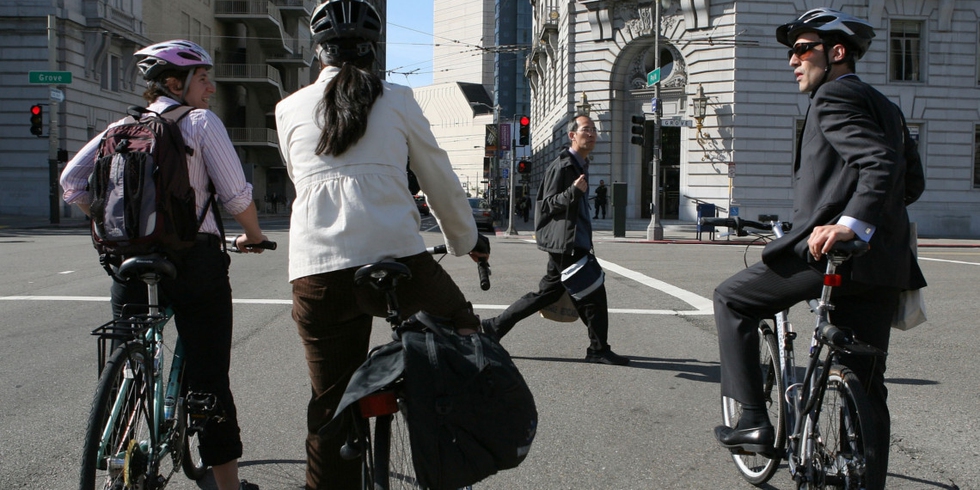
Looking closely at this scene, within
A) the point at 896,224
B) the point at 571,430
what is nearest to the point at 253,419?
the point at 571,430

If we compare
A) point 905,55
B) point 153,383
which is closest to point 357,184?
point 153,383

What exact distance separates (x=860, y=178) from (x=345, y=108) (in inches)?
72.2

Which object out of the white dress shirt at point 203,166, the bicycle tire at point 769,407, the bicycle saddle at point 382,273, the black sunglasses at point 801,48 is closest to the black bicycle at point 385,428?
the bicycle saddle at point 382,273

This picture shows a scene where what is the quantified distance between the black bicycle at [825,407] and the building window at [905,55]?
3415 cm

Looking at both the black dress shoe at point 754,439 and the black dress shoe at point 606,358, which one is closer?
the black dress shoe at point 754,439

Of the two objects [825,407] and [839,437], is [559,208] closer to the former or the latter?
[825,407]

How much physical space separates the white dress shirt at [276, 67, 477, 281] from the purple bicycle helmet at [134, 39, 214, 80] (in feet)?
2.65

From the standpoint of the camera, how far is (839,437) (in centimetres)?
304

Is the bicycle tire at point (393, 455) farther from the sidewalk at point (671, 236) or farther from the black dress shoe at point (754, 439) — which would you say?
the sidewalk at point (671, 236)

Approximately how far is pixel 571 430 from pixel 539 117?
5525 centimetres

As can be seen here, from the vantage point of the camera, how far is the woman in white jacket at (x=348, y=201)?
2602mm

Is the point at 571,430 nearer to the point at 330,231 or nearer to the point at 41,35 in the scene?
the point at 330,231

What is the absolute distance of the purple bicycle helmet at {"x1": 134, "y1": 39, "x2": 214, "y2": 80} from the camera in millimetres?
3285

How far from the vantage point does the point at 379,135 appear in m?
2.63
